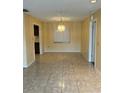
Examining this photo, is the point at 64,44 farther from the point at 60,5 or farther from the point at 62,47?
the point at 60,5

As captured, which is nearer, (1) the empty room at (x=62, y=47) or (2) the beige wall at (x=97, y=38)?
(1) the empty room at (x=62, y=47)

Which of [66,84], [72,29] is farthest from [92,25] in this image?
[72,29]

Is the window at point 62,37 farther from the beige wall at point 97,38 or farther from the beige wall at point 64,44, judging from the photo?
the beige wall at point 97,38

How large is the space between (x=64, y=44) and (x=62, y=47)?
0.28m

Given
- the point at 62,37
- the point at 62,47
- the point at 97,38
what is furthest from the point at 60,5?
the point at 62,47

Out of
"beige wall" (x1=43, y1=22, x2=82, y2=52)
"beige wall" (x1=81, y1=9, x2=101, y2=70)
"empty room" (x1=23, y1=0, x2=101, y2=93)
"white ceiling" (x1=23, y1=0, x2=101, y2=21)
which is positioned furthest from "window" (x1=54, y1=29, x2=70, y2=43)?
"white ceiling" (x1=23, y1=0, x2=101, y2=21)

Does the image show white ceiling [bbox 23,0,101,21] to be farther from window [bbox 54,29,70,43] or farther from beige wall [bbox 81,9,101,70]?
window [bbox 54,29,70,43]

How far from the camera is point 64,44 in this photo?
13633 mm

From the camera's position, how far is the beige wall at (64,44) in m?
13.5

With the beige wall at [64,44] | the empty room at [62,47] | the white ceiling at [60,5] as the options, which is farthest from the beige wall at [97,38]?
the beige wall at [64,44]

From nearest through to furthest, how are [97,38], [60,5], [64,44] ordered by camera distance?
[60,5]
[97,38]
[64,44]

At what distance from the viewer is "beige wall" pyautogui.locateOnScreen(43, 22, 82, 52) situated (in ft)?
44.3
